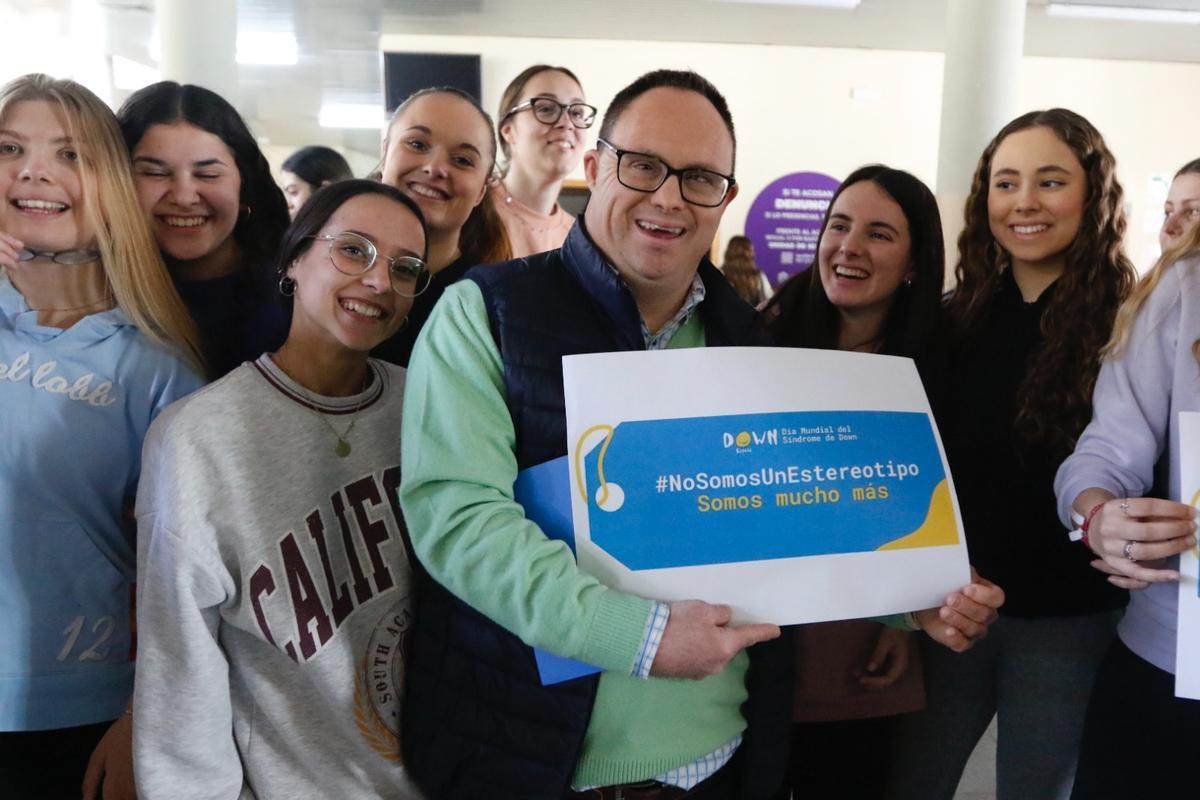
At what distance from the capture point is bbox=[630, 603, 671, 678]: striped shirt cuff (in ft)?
3.57

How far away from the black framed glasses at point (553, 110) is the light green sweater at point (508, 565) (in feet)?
5.83

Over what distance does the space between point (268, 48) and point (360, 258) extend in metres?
7.64

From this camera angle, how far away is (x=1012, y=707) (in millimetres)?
1808

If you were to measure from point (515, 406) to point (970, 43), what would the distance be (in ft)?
19.3

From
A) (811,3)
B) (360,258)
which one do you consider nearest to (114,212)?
(360,258)

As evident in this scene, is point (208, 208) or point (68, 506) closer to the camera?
point (68, 506)

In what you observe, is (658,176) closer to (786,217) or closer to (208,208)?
(208,208)

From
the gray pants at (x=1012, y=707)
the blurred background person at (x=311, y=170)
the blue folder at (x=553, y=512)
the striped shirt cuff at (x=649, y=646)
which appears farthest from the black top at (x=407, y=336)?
the blurred background person at (x=311, y=170)

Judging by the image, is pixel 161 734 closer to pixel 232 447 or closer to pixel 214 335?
pixel 232 447

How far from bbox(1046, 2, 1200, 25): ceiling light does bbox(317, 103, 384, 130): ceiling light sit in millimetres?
7037

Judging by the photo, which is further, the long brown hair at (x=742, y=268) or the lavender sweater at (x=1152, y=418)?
the long brown hair at (x=742, y=268)

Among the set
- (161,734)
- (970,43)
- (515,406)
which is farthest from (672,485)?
(970,43)

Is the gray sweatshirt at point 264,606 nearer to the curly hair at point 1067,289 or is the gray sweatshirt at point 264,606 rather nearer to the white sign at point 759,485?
the white sign at point 759,485

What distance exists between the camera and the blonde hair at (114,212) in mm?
1569
